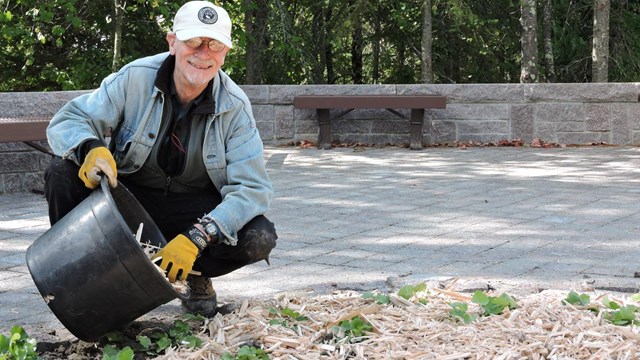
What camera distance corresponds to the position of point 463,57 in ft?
56.3

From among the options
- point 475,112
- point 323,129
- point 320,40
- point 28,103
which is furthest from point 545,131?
point 320,40

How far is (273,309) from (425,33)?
10695 mm

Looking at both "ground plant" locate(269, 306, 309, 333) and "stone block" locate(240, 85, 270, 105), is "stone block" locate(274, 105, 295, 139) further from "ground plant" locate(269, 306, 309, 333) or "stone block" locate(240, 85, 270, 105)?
"ground plant" locate(269, 306, 309, 333)

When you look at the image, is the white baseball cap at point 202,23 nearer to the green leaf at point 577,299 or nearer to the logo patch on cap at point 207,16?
the logo patch on cap at point 207,16

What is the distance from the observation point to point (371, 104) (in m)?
10.6

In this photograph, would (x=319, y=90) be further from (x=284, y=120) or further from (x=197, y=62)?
(x=197, y=62)

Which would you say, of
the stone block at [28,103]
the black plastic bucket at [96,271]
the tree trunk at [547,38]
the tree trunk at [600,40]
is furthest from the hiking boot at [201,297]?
the tree trunk at [547,38]

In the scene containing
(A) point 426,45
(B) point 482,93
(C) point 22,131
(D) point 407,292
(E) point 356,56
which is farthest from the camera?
(E) point 356,56

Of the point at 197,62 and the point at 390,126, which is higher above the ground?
the point at 197,62

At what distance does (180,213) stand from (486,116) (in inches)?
296

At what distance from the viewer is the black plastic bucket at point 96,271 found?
321 centimetres

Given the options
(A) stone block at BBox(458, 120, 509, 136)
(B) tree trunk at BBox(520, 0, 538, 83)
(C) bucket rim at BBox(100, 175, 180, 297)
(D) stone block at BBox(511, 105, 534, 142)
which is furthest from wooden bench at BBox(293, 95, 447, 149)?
(C) bucket rim at BBox(100, 175, 180, 297)

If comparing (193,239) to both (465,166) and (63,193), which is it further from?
(465,166)

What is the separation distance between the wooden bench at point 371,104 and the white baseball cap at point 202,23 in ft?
23.2
